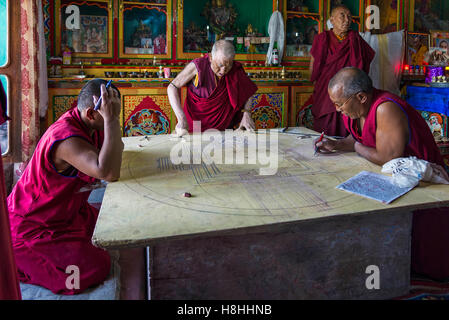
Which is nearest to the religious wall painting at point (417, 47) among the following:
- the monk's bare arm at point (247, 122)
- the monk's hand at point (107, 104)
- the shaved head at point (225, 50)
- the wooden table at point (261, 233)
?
the monk's bare arm at point (247, 122)

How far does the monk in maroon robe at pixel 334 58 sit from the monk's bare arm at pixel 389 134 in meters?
2.58

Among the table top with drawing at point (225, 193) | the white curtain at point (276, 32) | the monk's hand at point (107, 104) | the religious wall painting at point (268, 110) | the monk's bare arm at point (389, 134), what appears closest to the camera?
the table top with drawing at point (225, 193)

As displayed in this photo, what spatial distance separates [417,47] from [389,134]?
598 cm

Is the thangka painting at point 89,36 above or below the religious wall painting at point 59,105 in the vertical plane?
above

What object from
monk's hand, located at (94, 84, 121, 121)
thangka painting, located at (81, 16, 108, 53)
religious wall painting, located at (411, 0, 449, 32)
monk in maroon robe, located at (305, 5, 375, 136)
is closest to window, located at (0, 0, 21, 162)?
thangka painting, located at (81, 16, 108, 53)

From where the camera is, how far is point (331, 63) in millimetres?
4930

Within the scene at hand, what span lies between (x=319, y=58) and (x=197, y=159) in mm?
3234

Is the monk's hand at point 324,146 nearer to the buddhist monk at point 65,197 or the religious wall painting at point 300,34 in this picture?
the buddhist monk at point 65,197

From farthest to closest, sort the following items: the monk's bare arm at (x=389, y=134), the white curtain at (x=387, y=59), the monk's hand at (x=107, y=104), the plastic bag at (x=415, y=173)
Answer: the white curtain at (x=387, y=59) → the monk's bare arm at (x=389, y=134) → the monk's hand at (x=107, y=104) → the plastic bag at (x=415, y=173)

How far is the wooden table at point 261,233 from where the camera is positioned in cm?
146

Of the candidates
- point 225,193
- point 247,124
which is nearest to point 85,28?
point 247,124

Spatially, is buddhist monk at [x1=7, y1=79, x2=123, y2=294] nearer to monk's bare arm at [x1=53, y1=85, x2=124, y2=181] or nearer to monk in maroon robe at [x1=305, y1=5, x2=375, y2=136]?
monk's bare arm at [x1=53, y1=85, x2=124, y2=181]

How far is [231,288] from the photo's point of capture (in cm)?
159

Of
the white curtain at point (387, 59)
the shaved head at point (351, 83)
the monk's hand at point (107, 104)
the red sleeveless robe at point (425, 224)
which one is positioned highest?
the white curtain at point (387, 59)
